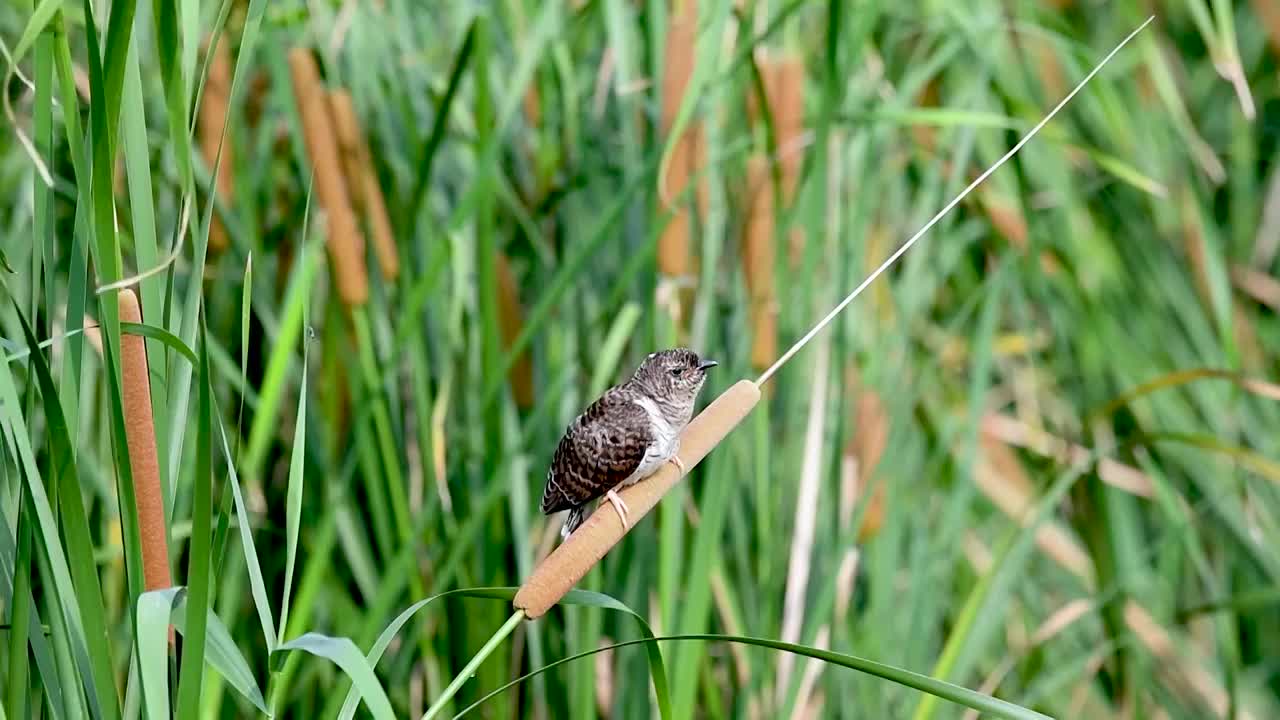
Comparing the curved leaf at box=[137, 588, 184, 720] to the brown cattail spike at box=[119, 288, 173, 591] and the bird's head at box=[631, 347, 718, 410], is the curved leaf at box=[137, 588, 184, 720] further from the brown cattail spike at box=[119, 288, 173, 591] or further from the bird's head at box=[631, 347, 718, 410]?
the bird's head at box=[631, 347, 718, 410]

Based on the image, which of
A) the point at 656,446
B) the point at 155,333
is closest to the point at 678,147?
the point at 656,446

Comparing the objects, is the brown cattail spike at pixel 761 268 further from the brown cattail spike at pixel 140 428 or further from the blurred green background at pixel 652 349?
the brown cattail spike at pixel 140 428

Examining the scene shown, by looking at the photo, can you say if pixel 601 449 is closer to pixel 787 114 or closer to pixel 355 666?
pixel 355 666

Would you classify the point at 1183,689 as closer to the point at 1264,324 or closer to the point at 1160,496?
the point at 1160,496

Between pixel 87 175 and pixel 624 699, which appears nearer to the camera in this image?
pixel 87 175

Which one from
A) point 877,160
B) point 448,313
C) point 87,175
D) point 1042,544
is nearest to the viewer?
point 87,175

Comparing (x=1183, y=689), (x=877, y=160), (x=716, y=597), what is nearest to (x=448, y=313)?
(x=716, y=597)

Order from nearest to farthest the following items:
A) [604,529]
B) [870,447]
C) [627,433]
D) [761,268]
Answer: [604,529] → [627,433] → [761,268] → [870,447]

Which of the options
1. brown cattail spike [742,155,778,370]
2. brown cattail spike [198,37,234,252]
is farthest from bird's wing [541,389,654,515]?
brown cattail spike [198,37,234,252]
